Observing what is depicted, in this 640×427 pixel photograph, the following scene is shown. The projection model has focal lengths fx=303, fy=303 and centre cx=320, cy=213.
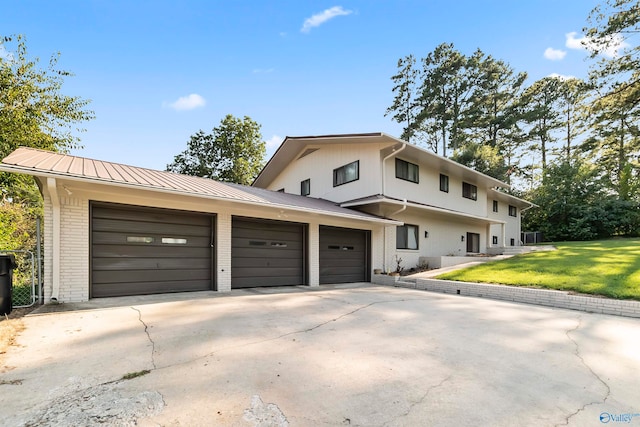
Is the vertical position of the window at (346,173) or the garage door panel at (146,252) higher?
the window at (346,173)

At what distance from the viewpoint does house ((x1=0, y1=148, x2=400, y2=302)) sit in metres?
5.88

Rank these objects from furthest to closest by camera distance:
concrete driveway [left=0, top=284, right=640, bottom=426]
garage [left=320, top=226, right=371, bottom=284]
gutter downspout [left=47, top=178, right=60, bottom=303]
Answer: garage [left=320, top=226, right=371, bottom=284]
gutter downspout [left=47, top=178, right=60, bottom=303]
concrete driveway [left=0, top=284, right=640, bottom=426]

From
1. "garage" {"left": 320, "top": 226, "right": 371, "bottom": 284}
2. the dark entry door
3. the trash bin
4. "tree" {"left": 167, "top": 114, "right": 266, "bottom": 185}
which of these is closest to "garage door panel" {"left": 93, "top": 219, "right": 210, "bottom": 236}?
the trash bin

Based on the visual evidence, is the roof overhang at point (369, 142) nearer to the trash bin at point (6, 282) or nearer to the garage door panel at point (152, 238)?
the garage door panel at point (152, 238)

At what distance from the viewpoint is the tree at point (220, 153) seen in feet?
89.0

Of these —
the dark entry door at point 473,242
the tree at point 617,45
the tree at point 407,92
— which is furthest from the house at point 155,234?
the tree at point 407,92

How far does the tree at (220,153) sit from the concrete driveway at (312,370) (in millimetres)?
22872

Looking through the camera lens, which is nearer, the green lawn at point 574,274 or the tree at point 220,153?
the green lawn at point 574,274

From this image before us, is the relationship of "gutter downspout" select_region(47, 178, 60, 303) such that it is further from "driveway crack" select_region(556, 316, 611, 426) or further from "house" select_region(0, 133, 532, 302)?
"driveway crack" select_region(556, 316, 611, 426)

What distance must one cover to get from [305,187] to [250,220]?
660cm

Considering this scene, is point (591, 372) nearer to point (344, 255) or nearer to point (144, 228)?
point (144, 228)

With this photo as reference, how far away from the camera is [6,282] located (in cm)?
500

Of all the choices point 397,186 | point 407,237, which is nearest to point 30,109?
point 397,186

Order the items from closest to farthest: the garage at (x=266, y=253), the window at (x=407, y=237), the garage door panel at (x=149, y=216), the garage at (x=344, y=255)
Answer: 1. the garage door panel at (x=149, y=216)
2. the garage at (x=266, y=253)
3. the garage at (x=344, y=255)
4. the window at (x=407, y=237)
